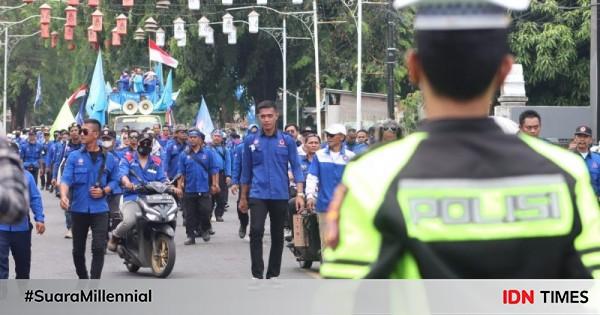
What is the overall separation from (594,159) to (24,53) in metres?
75.6

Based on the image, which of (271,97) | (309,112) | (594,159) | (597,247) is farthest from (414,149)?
(309,112)

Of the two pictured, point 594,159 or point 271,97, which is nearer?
point 594,159

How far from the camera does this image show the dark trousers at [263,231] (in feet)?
37.9

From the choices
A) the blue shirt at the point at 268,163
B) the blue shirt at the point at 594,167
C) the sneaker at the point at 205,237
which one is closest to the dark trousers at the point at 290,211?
the sneaker at the point at 205,237

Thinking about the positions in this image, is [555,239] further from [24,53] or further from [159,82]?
[24,53]

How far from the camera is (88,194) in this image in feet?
36.9

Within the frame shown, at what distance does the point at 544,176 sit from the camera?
2.63 m

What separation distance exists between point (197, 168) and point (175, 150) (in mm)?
1668

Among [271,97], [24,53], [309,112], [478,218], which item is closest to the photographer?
[478,218]

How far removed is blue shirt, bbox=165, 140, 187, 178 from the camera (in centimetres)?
1892

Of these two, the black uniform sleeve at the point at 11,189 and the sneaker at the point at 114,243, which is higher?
the black uniform sleeve at the point at 11,189


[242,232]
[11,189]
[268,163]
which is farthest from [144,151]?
[11,189]

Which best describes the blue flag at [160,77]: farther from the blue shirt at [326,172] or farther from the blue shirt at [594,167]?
the blue shirt at [594,167]

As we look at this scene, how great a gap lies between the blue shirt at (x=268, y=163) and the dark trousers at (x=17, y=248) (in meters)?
2.31
